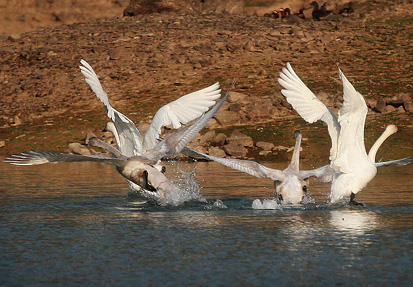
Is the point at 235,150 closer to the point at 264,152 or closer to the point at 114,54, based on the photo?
the point at 264,152

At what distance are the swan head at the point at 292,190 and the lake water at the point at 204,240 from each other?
13 centimetres

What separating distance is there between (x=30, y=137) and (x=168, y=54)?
310 inches

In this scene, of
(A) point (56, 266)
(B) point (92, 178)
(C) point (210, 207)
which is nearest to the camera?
(A) point (56, 266)

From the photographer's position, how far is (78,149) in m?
22.4

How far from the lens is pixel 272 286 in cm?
786

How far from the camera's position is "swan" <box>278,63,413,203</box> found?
39.8 feet

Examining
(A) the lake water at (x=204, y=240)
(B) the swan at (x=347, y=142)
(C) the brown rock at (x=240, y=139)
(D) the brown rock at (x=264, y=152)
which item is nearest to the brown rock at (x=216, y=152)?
(C) the brown rock at (x=240, y=139)

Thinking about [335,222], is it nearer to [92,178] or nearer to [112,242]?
[112,242]

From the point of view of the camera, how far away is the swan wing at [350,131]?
12.0 metres

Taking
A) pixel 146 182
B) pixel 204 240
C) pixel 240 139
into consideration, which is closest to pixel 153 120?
pixel 146 182

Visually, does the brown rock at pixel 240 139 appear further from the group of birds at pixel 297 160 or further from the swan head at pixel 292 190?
Answer: the swan head at pixel 292 190

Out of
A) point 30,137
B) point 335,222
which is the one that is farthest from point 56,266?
point 30,137

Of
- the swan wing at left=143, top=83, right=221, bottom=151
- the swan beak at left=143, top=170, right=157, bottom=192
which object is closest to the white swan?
the swan wing at left=143, top=83, right=221, bottom=151

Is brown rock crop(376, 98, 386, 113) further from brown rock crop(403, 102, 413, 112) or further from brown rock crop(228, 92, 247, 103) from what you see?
brown rock crop(228, 92, 247, 103)
